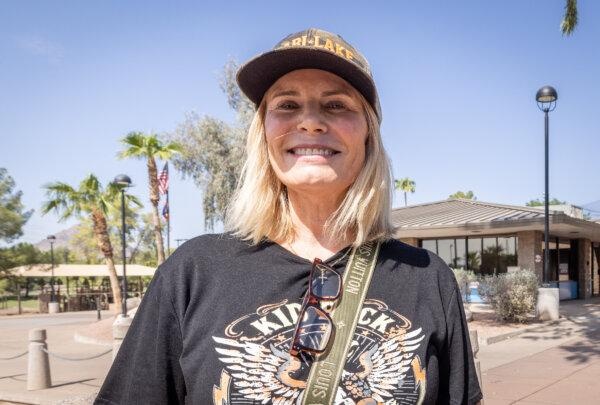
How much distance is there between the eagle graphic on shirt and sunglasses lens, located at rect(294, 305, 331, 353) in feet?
0.10

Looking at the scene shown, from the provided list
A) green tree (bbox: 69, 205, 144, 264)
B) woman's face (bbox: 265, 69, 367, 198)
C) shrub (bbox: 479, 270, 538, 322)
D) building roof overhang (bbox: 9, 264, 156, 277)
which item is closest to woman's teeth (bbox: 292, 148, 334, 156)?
woman's face (bbox: 265, 69, 367, 198)

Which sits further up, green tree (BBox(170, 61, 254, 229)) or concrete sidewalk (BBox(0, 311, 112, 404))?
green tree (BBox(170, 61, 254, 229))

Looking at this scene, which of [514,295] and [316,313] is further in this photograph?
[514,295]

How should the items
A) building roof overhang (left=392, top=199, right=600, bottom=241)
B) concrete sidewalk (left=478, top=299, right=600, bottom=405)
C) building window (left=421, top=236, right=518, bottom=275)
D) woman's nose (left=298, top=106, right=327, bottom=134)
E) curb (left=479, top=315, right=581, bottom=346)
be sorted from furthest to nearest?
1. building window (left=421, top=236, right=518, bottom=275)
2. building roof overhang (left=392, top=199, right=600, bottom=241)
3. curb (left=479, top=315, right=581, bottom=346)
4. concrete sidewalk (left=478, top=299, right=600, bottom=405)
5. woman's nose (left=298, top=106, right=327, bottom=134)

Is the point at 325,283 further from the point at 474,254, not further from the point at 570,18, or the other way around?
the point at 474,254

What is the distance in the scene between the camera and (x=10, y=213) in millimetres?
39000

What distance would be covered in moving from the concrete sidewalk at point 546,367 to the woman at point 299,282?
5955mm

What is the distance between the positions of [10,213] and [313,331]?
141 ft

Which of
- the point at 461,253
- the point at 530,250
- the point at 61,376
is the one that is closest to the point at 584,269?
the point at 530,250

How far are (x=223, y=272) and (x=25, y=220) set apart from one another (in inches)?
1733

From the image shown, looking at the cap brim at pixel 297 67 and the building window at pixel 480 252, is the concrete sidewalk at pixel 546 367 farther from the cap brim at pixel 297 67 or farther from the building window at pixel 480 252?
the building window at pixel 480 252

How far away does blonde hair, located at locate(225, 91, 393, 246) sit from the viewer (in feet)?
5.86

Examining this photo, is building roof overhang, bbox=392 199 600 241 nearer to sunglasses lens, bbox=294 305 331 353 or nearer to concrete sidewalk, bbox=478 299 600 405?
concrete sidewalk, bbox=478 299 600 405

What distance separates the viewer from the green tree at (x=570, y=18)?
46.1 feet
